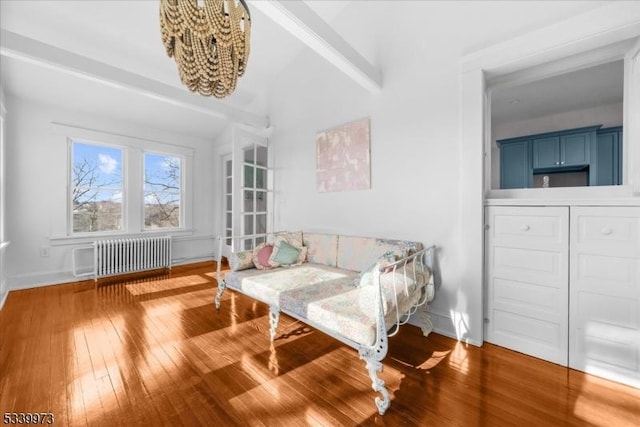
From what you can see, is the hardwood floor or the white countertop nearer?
the hardwood floor

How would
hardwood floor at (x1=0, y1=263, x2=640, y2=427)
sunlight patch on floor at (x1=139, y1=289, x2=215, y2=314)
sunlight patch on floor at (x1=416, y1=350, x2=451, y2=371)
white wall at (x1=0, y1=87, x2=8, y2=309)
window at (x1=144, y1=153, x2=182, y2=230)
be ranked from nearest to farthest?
hardwood floor at (x1=0, y1=263, x2=640, y2=427) < sunlight patch on floor at (x1=416, y1=350, x2=451, y2=371) < sunlight patch on floor at (x1=139, y1=289, x2=215, y2=314) < white wall at (x1=0, y1=87, x2=8, y2=309) < window at (x1=144, y1=153, x2=182, y2=230)

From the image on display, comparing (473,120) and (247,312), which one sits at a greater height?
(473,120)

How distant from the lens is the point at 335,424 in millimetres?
1279

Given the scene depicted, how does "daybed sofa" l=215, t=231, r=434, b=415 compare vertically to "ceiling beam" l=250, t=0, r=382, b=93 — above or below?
below

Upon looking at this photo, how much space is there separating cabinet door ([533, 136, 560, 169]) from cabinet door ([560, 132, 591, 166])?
0.04 meters

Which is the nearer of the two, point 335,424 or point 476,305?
point 335,424

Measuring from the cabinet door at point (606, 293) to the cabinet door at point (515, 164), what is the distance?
1148 millimetres

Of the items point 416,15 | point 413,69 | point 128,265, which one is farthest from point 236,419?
point 128,265

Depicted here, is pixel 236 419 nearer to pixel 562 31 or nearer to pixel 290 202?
pixel 290 202

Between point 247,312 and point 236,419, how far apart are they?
4.48ft

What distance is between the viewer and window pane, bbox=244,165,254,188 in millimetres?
3615

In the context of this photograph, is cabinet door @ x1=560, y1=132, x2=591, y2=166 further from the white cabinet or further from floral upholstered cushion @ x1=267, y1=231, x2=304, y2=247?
floral upholstered cushion @ x1=267, y1=231, x2=304, y2=247

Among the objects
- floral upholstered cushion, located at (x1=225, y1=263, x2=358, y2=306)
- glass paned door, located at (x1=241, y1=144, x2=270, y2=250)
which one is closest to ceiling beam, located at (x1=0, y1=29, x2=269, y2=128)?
glass paned door, located at (x1=241, y1=144, x2=270, y2=250)

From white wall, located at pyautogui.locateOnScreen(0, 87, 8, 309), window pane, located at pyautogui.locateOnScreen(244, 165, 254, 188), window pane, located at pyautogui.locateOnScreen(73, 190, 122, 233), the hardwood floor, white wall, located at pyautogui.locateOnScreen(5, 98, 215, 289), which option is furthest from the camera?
window pane, located at pyautogui.locateOnScreen(73, 190, 122, 233)
